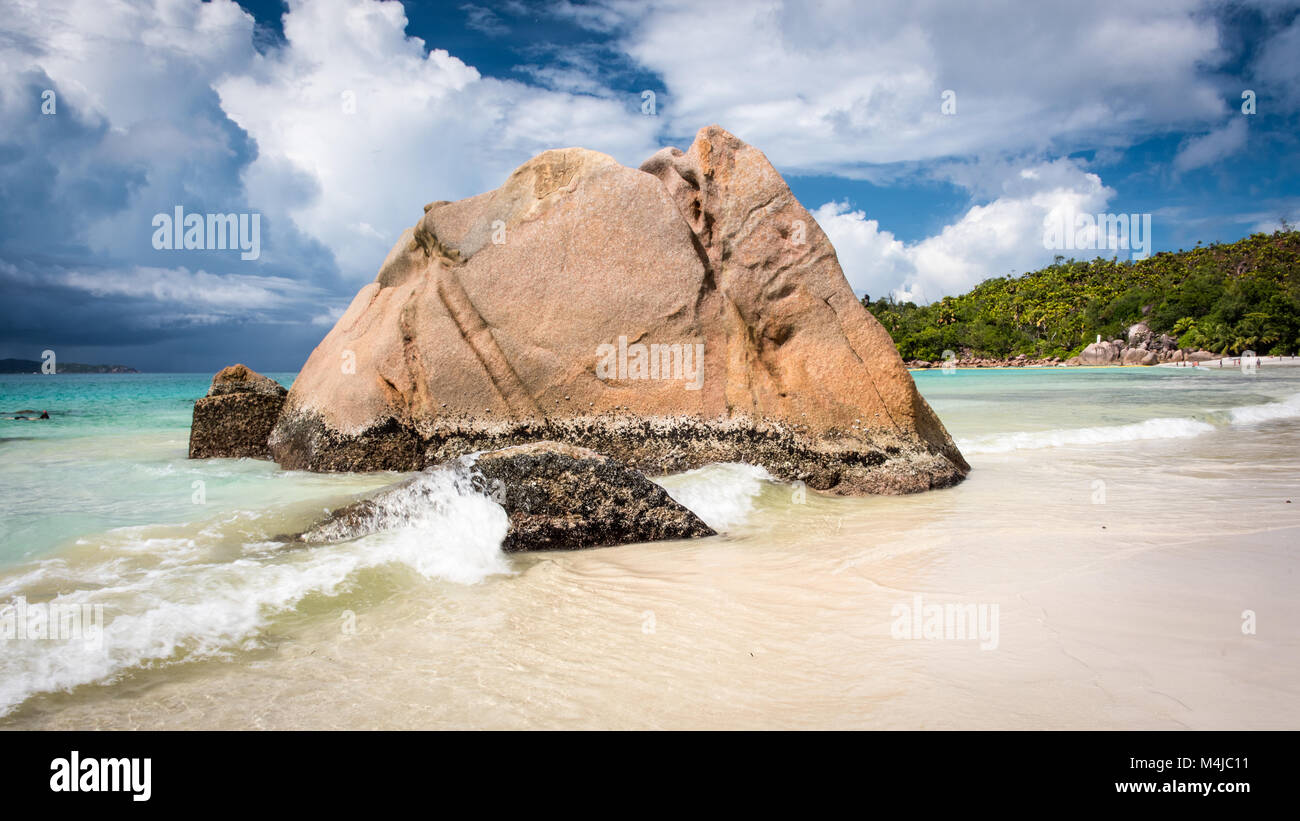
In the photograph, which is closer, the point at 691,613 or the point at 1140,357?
the point at 691,613

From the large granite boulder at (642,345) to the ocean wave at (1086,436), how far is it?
9.16 feet

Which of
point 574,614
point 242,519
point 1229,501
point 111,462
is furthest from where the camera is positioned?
point 111,462

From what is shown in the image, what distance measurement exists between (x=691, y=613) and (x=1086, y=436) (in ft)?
31.3

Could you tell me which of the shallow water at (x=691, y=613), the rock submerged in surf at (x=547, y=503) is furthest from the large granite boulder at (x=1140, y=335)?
the rock submerged in surf at (x=547, y=503)

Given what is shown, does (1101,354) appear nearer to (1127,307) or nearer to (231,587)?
(1127,307)

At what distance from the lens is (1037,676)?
2676 millimetres

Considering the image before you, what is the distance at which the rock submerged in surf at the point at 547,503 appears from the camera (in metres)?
4.64

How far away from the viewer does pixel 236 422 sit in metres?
8.48

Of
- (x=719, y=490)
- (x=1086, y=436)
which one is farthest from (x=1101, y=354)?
(x=719, y=490)

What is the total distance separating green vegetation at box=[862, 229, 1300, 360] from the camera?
56.6m

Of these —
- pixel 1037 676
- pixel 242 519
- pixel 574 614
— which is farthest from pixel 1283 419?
pixel 242 519

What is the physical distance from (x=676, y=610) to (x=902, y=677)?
1.15 meters

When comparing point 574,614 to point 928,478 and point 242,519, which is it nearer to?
point 242,519

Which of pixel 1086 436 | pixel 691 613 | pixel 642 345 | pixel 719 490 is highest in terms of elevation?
pixel 642 345
